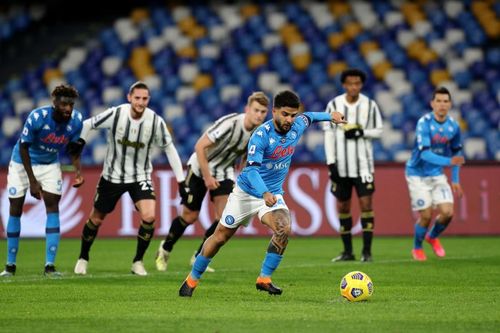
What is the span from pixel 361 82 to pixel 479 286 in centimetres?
410

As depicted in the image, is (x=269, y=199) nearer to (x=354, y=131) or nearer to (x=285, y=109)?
(x=285, y=109)

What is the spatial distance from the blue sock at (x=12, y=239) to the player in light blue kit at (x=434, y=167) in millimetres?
4981

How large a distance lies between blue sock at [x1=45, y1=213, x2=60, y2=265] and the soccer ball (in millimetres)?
3974

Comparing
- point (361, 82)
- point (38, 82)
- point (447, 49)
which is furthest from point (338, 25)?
point (361, 82)

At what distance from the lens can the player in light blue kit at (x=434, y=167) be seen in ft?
42.9

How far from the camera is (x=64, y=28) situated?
91.4 feet

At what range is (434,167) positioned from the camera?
1339 centimetres

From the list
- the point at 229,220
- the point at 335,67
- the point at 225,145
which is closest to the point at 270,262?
the point at 229,220

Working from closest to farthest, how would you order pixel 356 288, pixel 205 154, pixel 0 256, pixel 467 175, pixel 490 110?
pixel 356 288 < pixel 205 154 < pixel 0 256 < pixel 467 175 < pixel 490 110

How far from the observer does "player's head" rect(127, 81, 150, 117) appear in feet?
36.8

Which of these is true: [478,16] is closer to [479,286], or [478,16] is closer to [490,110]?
[490,110]

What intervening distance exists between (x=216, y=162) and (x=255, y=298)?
3461mm

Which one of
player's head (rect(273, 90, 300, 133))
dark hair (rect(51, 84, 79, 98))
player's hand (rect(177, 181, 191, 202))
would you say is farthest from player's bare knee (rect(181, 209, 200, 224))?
player's head (rect(273, 90, 300, 133))

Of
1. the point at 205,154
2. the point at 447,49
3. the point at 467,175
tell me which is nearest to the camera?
the point at 205,154
